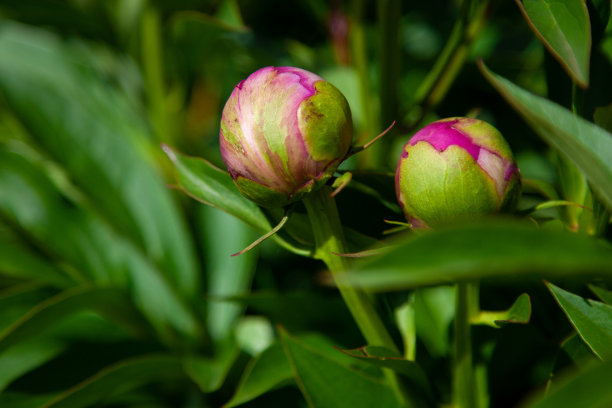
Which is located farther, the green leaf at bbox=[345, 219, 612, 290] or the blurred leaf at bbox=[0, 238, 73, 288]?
the blurred leaf at bbox=[0, 238, 73, 288]

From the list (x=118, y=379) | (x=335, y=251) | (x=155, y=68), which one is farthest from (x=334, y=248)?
(x=155, y=68)

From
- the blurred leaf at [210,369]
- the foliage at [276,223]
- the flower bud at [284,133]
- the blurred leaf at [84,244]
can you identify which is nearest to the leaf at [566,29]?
the foliage at [276,223]

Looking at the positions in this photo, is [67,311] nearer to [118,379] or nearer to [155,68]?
[118,379]

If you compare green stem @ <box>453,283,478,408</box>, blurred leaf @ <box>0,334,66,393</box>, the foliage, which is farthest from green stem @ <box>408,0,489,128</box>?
blurred leaf @ <box>0,334,66,393</box>

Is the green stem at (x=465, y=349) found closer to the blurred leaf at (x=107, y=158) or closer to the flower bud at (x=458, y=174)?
the flower bud at (x=458, y=174)

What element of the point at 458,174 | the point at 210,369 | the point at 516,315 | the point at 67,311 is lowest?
the point at 210,369

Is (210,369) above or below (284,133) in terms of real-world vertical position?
below

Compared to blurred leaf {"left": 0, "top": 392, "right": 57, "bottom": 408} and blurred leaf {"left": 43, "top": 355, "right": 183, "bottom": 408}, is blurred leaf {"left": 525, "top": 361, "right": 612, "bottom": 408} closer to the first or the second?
blurred leaf {"left": 43, "top": 355, "right": 183, "bottom": 408}
